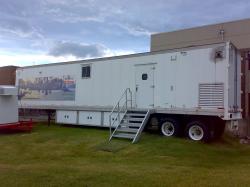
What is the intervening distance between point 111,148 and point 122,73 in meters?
4.73

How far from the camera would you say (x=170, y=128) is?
14383 mm

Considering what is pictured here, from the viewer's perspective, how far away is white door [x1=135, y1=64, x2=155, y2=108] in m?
14.9

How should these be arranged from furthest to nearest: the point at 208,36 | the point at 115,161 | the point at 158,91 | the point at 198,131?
the point at 208,36
the point at 158,91
the point at 198,131
the point at 115,161

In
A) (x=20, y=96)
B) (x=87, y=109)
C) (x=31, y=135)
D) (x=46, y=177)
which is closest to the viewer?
(x=46, y=177)

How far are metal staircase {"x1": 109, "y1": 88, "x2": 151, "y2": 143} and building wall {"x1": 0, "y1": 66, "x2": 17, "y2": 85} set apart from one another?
52.4ft

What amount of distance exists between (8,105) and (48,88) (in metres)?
3.18

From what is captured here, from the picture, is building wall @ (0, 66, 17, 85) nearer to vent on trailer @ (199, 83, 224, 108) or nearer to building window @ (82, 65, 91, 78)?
building window @ (82, 65, 91, 78)

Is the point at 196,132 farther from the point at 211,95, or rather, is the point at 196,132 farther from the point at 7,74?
the point at 7,74

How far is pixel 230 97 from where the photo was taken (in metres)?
13.0

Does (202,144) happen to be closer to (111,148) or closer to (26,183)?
(111,148)

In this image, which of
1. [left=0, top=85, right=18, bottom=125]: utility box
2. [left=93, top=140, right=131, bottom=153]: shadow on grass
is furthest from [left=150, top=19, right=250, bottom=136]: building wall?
[left=0, top=85, right=18, bottom=125]: utility box

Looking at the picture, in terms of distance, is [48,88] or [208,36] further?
[208,36]

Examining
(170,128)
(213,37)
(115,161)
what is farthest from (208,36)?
(115,161)

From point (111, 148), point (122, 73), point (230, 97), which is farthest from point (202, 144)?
point (122, 73)
